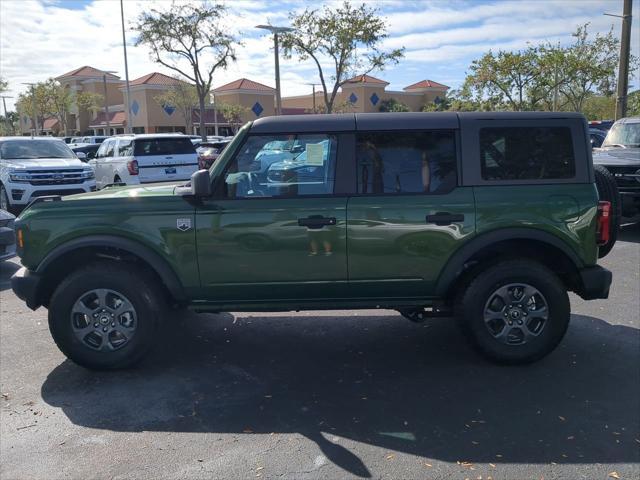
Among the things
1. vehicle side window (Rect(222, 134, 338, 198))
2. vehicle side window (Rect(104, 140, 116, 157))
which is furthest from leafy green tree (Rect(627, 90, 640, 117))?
vehicle side window (Rect(222, 134, 338, 198))

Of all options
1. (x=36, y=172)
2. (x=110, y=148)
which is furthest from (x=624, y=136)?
(x=36, y=172)

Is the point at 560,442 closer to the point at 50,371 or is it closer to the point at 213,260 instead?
the point at 213,260

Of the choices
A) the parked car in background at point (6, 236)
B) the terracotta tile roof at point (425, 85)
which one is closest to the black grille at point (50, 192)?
the parked car in background at point (6, 236)

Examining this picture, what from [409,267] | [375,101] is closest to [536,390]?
[409,267]

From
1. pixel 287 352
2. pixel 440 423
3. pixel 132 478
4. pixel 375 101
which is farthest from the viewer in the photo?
pixel 375 101

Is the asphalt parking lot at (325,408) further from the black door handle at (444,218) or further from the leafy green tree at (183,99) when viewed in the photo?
the leafy green tree at (183,99)

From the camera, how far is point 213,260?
4492 mm

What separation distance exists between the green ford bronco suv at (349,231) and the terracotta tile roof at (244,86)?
51816 mm

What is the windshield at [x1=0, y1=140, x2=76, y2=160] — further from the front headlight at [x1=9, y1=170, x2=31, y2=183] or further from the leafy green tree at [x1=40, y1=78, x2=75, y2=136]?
the leafy green tree at [x1=40, y1=78, x2=75, y2=136]

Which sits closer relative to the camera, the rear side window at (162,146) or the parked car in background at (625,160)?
the parked car in background at (625,160)

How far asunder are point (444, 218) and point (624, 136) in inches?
351

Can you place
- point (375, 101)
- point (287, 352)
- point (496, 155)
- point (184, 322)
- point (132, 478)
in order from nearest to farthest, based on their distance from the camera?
point (132, 478) → point (496, 155) → point (287, 352) → point (184, 322) → point (375, 101)

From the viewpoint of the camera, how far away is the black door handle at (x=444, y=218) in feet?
14.6

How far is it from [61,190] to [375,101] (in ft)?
171
